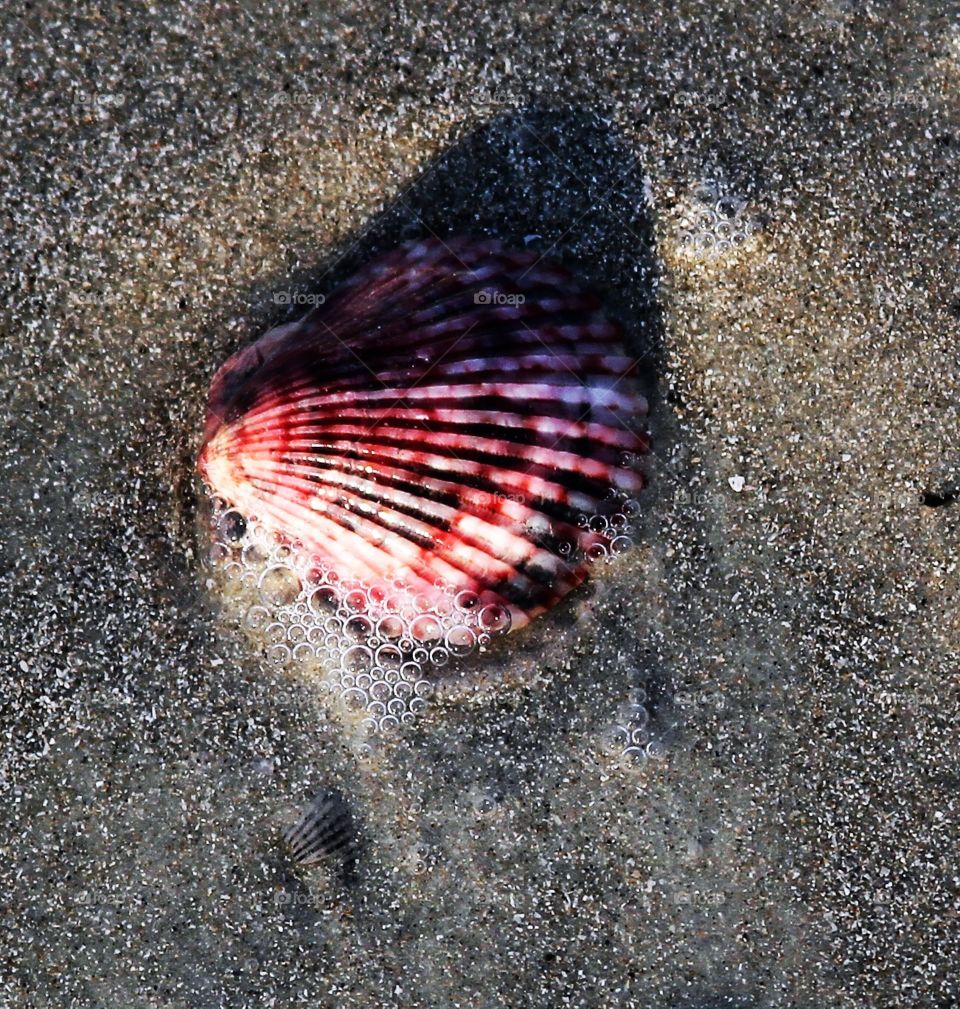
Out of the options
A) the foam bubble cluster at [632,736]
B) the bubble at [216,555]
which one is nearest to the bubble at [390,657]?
the bubble at [216,555]

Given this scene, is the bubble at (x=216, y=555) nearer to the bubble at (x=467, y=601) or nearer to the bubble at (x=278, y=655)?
the bubble at (x=278, y=655)

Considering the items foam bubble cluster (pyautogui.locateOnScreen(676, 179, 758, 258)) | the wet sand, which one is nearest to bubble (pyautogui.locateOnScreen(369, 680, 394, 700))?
→ the wet sand

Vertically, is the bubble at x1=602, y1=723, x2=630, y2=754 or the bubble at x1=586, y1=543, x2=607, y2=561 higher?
the bubble at x1=586, y1=543, x2=607, y2=561

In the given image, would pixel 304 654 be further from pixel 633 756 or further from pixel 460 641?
pixel 633 756

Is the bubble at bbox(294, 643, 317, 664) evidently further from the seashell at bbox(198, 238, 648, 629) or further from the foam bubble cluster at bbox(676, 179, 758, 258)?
the foam bubble cluster at bbox(676, 179, 758, 258)

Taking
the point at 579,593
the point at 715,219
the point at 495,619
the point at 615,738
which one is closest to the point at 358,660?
the point at 495,619
